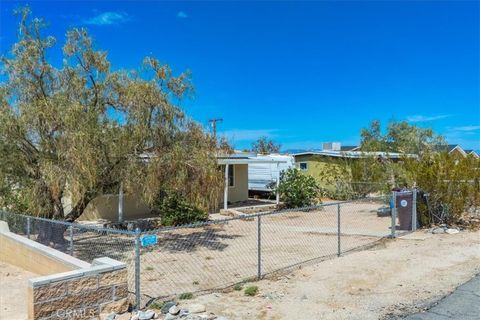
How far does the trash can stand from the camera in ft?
42.5

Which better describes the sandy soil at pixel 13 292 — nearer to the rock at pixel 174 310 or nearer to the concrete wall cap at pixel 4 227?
the concrete wall cap at pixel 4 227

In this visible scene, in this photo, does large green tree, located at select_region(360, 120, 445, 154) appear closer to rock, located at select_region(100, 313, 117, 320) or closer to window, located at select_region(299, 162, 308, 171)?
window, located at select_region(299, 162, 308, 171)

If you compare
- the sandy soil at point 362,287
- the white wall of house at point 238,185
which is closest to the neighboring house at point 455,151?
the sandy soil at point 362,287

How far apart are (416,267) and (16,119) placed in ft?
27.3

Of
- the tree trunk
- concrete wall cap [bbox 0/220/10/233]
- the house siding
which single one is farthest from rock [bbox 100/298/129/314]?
the house siding

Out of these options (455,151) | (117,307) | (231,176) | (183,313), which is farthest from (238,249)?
(455,151)

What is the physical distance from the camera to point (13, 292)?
7.25 m

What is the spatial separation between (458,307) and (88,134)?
7142 millimetres

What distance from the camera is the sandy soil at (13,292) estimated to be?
6.18 meters

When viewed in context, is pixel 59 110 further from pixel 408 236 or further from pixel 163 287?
pixel 408 236

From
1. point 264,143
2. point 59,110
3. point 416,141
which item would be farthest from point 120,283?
point 264,143

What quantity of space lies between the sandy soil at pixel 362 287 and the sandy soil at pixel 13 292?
2.51m

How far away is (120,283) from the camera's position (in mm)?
5828

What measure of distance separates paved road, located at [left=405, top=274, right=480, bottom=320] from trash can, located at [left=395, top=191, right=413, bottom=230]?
6.02 m
